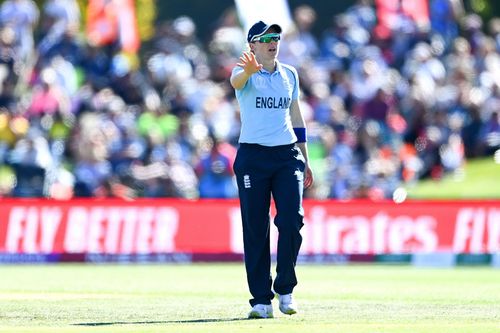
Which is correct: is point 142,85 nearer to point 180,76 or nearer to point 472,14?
point 180,76

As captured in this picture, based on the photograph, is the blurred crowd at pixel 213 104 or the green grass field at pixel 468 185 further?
the green grass field at pixel 468 185

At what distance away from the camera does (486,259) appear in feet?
61.8

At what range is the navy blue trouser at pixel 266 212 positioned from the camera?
9391 mm

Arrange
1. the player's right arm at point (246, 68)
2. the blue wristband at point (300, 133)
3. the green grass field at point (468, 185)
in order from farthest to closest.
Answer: the green grass field at point (468, 185), the blue wristband at point (300, 133), the player's right arm at point (246, 68)

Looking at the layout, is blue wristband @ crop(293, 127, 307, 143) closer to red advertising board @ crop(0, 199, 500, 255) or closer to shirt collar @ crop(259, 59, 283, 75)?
shirt collar @ crop(259, 59, 283, 75)

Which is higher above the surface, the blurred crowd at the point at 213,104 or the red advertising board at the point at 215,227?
the blurred crowd at the point at 213,104

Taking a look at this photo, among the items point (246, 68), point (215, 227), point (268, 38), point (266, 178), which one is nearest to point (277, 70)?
point (268, 38)

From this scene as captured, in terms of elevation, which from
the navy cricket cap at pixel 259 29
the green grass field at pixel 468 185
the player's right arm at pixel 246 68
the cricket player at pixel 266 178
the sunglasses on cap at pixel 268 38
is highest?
the navy cricket cap at pixel 259 29

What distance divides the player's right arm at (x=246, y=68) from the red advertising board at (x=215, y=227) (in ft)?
31.4

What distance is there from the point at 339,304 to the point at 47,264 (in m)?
8.53

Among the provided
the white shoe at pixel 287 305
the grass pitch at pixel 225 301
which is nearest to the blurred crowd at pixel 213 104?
the grass pitch at pixel 225 301

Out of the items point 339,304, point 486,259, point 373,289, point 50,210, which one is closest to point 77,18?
point 50,210

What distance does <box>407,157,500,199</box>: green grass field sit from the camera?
21125 millimetres

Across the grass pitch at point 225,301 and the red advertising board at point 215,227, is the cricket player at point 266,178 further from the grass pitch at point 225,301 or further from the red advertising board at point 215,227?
the red advertising board at point 215,227
